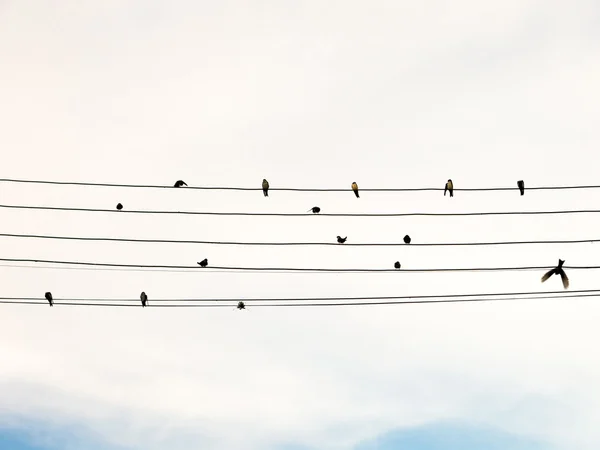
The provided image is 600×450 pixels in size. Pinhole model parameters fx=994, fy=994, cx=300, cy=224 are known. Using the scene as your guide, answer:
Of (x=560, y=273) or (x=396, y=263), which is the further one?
(x=396, y=263)

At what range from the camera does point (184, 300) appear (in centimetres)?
2588

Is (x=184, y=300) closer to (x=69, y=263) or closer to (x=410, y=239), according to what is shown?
(x=69, y=263)

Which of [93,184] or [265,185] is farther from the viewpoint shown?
[265,185]

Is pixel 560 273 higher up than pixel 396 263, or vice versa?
pixel 396 263

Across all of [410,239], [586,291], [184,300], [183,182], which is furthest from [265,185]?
[586,291]

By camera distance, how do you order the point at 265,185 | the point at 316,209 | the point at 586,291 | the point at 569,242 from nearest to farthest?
1. the point at 569,242
2. the point at 586,291
3. the point at 265,185
4. the point at 316,209

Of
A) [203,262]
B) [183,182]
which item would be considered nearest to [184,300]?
[183,182]

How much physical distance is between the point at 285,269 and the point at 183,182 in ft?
42.3

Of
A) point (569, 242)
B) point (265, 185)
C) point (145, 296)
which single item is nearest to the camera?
point (569, 242)

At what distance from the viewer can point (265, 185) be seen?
38281 millimetres

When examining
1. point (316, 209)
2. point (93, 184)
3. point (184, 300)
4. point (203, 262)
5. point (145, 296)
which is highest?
point (316, 209)

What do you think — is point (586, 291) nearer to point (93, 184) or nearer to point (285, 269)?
point (285, 269)

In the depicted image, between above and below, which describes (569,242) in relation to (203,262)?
below

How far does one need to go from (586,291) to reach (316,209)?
18.2 metres
